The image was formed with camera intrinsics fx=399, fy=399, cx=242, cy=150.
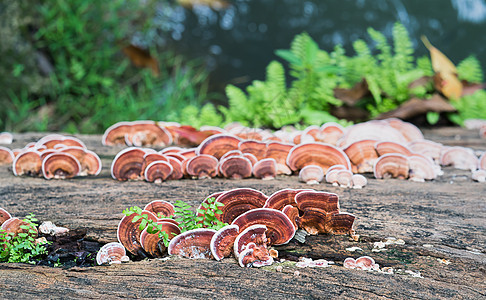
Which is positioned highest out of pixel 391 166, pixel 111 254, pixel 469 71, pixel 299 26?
pixel 299 26

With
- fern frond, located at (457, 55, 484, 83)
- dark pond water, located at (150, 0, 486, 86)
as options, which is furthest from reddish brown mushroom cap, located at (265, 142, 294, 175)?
dark pond water, located at (150, 0, 486, 86)

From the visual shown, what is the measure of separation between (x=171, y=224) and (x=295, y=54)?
3842 mm

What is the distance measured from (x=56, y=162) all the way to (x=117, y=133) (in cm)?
79

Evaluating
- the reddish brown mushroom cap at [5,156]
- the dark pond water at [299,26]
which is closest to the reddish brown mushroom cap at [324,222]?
the reddish brown mushroom cap at [5,156]

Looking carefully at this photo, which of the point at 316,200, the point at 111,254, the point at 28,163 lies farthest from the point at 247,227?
the point at 28,163

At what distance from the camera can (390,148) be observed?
2.66 m

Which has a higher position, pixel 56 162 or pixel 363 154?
pixel 363 154

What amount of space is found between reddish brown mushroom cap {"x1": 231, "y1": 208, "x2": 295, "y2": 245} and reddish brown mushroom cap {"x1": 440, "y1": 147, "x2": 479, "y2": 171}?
6.34 feet

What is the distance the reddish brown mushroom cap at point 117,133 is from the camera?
330 cm

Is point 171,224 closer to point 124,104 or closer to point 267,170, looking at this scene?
point 267,170

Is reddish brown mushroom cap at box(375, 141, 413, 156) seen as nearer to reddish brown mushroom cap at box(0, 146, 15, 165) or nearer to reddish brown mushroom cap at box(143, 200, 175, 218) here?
reddish brown mushroom cap at box(143, 200, 175, 218)

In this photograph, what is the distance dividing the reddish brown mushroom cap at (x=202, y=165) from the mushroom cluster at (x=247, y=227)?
0.69 meters

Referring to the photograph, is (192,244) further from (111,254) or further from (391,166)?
(391,166)

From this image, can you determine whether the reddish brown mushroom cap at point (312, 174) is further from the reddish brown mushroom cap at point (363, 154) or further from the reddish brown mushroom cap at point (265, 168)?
the reddish brown mushroom cap at point (363, 154)
